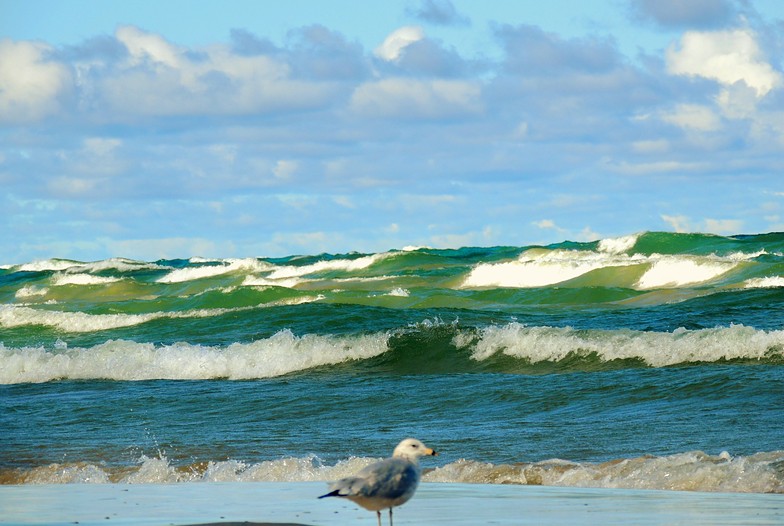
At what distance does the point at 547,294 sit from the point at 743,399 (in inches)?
785

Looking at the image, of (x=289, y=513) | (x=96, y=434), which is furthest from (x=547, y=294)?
(x=289, y=513)

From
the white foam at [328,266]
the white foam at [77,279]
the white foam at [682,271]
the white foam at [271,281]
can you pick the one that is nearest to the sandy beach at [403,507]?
the white foam at [682,271]

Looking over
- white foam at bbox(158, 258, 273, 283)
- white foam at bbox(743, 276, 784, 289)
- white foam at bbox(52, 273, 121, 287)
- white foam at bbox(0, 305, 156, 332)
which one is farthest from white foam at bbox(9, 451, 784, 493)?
white foam at bbox(52, 273, 121, 287)

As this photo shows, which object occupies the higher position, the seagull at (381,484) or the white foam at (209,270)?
the white foam at (209,270)

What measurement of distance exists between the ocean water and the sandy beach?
37.5 inches

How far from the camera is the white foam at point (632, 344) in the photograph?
16.1 m

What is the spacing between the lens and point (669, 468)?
370 inches

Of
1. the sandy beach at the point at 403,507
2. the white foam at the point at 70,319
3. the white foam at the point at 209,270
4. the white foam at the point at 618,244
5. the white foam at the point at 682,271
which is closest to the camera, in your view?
the sandy beach at the point at 403,507

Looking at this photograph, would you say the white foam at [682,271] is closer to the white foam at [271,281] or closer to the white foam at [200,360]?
the white foam at [271,281]

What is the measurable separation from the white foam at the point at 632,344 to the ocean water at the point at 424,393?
0.11 feet

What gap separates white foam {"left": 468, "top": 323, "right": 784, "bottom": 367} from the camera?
635 inches

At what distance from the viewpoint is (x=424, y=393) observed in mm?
15500

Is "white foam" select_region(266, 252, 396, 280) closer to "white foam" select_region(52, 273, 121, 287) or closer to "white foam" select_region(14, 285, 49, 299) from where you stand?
"white foam" select_region(52, 273, 121, 287)

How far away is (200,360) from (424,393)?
5.87m
